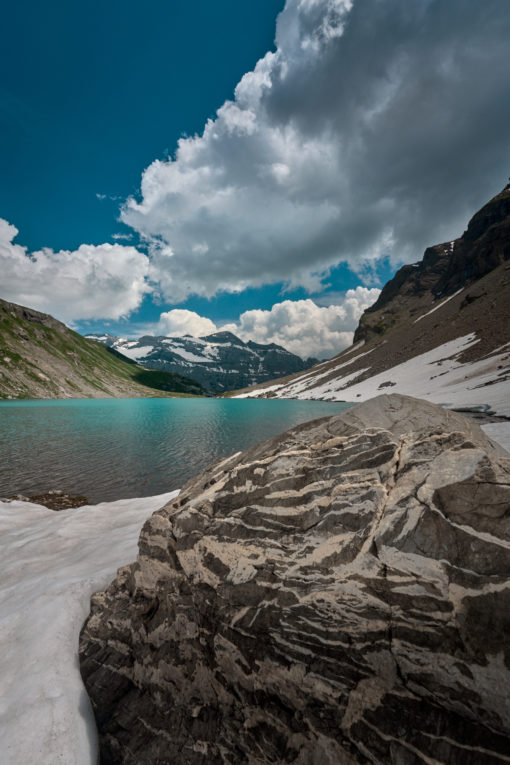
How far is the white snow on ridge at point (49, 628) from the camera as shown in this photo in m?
5.44

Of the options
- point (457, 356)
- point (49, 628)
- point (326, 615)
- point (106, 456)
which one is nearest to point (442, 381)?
point (457, 356)

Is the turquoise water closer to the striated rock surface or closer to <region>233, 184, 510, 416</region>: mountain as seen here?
the striated rock surface

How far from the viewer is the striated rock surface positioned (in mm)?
4434

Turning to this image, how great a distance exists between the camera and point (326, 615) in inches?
210

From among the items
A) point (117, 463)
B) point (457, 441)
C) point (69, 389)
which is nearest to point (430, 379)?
point (117, 463)

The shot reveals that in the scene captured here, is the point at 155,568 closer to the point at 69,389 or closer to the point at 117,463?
the point at 117,463

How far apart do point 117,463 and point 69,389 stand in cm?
18164

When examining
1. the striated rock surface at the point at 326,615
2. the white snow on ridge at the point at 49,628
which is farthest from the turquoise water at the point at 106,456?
the striated rock surface at the point at 326,615

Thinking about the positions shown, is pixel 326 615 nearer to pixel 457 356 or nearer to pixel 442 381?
pixel 442 381

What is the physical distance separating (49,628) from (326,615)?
7.04 meters

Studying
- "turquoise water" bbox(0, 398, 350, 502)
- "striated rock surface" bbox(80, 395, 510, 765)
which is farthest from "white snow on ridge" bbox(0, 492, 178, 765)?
"turquoise water" bbox(0, 398, 350, 502)

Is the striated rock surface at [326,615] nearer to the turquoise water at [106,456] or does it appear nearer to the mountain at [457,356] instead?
the turquoise water at [106,456]

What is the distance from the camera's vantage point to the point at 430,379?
339 ft

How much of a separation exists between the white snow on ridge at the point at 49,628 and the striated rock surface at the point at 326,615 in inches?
19.2
